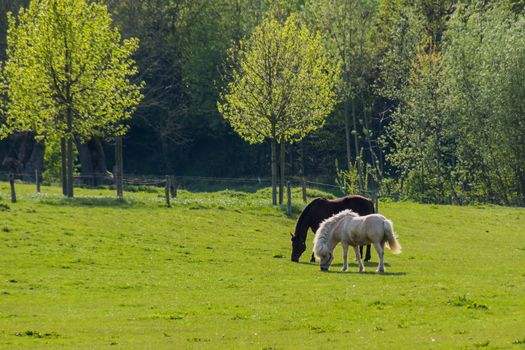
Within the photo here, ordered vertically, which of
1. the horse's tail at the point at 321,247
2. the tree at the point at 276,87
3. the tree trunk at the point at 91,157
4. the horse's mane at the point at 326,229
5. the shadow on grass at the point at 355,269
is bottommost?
the shadow on grass at the point at 355,269

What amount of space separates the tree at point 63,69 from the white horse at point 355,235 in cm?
2163

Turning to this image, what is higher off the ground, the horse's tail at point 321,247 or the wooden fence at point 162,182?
the wooden fence at point 162,182

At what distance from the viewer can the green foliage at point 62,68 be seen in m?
52.6

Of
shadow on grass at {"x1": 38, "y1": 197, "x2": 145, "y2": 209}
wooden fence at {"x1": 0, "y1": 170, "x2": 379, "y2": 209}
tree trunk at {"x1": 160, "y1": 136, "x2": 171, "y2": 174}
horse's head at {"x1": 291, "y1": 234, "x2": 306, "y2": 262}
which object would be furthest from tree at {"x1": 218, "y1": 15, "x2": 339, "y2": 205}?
tree trunk at {"x1": 160, "y1": 136, "x2": 171, "y2": 174}

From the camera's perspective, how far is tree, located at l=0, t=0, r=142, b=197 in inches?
2069

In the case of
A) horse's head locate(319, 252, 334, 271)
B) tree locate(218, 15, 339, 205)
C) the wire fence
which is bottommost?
horse's head locate(319, 252, 334, 271)

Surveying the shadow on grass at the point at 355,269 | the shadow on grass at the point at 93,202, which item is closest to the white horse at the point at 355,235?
the shadow on grass at the point at 355,269

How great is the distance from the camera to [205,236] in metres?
44.2

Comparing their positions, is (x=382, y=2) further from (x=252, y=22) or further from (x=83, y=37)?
(x=83, y=37)

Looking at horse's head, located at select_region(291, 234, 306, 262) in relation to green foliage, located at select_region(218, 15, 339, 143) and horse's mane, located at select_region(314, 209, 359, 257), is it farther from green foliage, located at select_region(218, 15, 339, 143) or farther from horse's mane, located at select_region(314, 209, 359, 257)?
green foliage, located at select_region(218, 15, 339, 143)

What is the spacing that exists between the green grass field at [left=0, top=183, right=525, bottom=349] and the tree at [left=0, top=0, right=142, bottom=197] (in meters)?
4.90

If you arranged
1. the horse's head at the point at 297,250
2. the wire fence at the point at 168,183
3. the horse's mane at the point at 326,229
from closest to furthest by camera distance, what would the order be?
the horse's mane at the point at 326,229 < the horse's head at the point at 297,250 < the wire fence at the point at 168,183

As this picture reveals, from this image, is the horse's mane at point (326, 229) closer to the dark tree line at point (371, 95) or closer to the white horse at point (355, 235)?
the white horse at point (355, 235)

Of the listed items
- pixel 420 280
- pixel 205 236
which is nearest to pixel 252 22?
pixel 205 236
